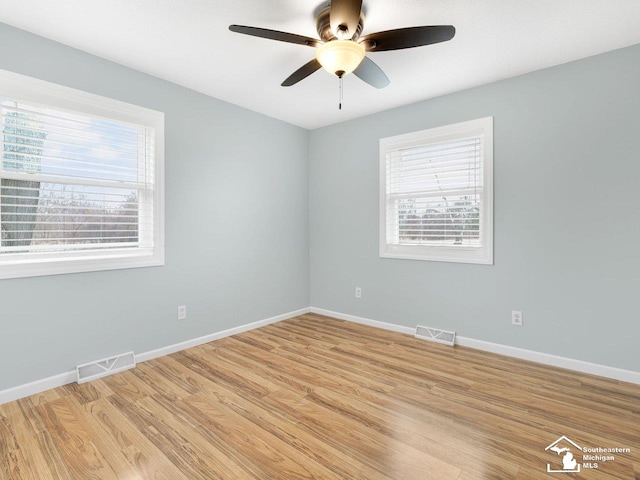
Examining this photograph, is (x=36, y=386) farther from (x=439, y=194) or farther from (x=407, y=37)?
(x=439, y=194)

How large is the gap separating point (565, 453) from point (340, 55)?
2506mm

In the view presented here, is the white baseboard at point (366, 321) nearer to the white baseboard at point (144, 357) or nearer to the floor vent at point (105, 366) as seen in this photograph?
the white baseboard at point (144, 357)

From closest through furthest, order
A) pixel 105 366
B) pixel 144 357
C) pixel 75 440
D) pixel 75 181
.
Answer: pixel 75 440 < pixel 75 181 < pixel 105 366 < pixel 144 357

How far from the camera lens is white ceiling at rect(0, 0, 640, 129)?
199 centimetres

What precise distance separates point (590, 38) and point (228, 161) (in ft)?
10.6

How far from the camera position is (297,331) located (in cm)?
372

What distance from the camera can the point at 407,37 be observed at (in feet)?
6.07

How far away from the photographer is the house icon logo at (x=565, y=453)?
1560 mm

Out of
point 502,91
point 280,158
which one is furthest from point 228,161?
point 502,91

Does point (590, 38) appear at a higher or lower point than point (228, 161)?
higher

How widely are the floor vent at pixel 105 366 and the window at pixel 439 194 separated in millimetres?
2747

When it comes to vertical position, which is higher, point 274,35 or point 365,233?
point 274,35

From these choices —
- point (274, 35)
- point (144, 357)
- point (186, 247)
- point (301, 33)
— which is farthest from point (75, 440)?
point (301, 33)

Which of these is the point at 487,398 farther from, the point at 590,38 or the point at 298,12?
the point at 298,12
